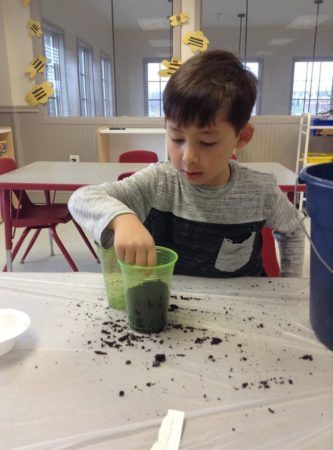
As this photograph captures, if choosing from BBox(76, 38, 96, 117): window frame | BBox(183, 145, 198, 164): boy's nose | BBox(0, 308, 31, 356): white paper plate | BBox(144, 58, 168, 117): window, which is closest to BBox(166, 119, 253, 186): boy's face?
BBox(183, 145, 198, 164): boy's nose

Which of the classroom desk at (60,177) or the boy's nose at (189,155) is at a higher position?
the boy's nose at (189,155)

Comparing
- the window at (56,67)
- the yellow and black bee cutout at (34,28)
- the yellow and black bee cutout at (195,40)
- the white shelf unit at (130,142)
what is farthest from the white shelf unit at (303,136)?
the yellow and black bee cutout at (34,28)

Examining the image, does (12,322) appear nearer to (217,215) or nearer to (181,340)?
(181,340)

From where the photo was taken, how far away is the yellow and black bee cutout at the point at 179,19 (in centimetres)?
365

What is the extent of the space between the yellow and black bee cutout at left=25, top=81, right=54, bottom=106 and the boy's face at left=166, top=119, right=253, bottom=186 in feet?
11.5

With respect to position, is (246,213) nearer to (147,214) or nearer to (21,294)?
(147,214)

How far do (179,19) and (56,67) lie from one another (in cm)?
149

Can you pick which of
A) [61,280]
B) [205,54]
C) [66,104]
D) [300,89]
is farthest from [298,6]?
[61,280]

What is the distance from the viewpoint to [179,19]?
12.0 ft

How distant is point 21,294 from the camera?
0.79m

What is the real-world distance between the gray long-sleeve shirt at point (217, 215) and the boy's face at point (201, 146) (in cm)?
12

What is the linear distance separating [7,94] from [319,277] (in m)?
3.92

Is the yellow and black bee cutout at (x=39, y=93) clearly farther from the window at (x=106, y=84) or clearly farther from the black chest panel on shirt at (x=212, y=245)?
the black chest panel on shirt at (x=212, y=245)

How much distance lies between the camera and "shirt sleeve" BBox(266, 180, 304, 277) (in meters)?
0.97
